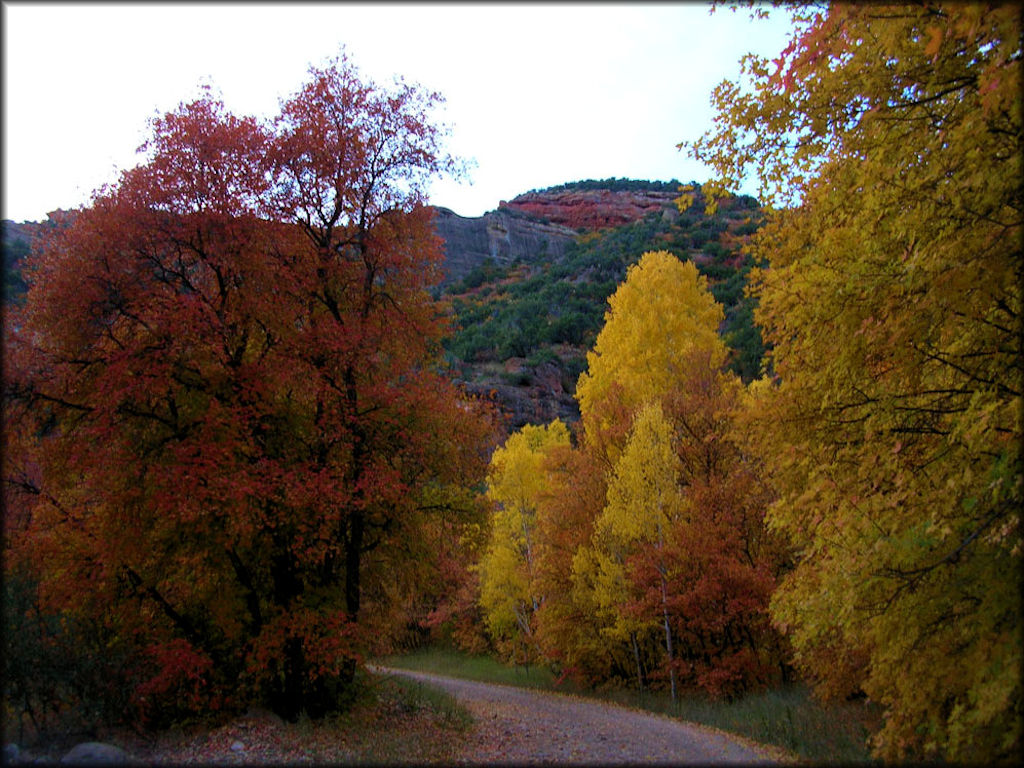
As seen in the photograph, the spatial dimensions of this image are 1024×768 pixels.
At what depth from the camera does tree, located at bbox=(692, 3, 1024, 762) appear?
4816 mm

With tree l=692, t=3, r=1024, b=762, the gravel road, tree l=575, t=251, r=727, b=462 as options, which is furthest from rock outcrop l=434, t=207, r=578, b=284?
tree l=692, t=3, r=1024, b=762

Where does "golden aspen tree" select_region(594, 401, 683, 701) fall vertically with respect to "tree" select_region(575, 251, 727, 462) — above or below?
below

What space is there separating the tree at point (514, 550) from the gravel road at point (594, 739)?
342 inches

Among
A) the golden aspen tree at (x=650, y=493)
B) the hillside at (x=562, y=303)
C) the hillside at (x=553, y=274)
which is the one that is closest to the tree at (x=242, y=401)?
the hillside at (x=553, y=274)

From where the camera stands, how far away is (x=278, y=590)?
10586 mm

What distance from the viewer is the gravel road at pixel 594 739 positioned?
8.93 m

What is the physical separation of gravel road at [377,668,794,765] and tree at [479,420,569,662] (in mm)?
8678

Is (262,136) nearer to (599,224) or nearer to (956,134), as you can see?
(956,134)

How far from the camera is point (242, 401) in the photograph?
9898 mm

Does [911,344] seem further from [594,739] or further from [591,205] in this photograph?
[591,205]

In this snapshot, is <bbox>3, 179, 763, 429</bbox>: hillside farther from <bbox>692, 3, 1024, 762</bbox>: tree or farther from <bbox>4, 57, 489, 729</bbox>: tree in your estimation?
<bbox>692, 3, 1024, 762</bbox>: tree

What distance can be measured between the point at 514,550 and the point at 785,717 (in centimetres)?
1490

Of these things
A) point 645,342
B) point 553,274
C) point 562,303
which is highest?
point 553,274

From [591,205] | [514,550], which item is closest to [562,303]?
[514,550]
